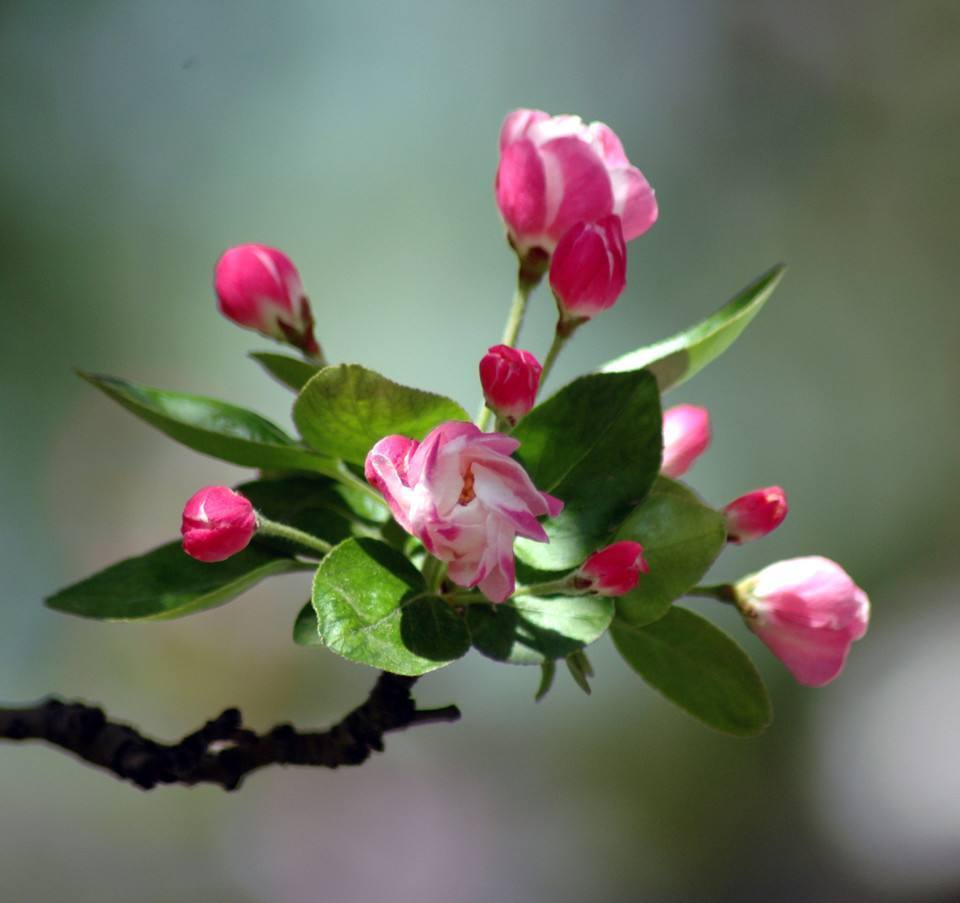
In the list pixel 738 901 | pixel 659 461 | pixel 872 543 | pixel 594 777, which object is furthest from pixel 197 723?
pixel 659 461

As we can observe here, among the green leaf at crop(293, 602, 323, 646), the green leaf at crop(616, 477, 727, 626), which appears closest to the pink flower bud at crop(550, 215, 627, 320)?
the green leaf at crop(616, 477, 727, 626)

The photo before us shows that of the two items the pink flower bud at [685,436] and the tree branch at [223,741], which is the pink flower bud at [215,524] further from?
the pink flower bud at [685,436]

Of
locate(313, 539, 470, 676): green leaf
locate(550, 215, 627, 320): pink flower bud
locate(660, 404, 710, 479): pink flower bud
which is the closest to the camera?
locate(313, 539, 470, 676): green leaf

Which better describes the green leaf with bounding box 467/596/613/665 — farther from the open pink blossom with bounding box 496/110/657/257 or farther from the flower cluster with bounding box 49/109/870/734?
the open pink blossom with bounding box 496/110/657/257

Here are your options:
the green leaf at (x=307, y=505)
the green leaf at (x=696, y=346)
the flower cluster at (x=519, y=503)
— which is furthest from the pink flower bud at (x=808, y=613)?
the green leaf at (x=307, y=505)

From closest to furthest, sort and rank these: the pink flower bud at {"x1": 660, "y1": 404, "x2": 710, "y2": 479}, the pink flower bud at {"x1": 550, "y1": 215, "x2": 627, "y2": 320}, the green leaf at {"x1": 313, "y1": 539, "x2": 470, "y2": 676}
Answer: the green leaf at {"x1": 313, "y1": 539, "x2": 470, "y2": 676} < the pink flower bud at {"x1": 550, "y1": 215, "x2": 627, "y2": 320} < the pink flower bud at {"x1": 660, "y1": 404, "x2": 710, "y2": 479}

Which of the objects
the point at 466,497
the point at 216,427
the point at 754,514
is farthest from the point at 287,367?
the point at 754,514

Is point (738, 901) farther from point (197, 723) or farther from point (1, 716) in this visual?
point (1, 716)
